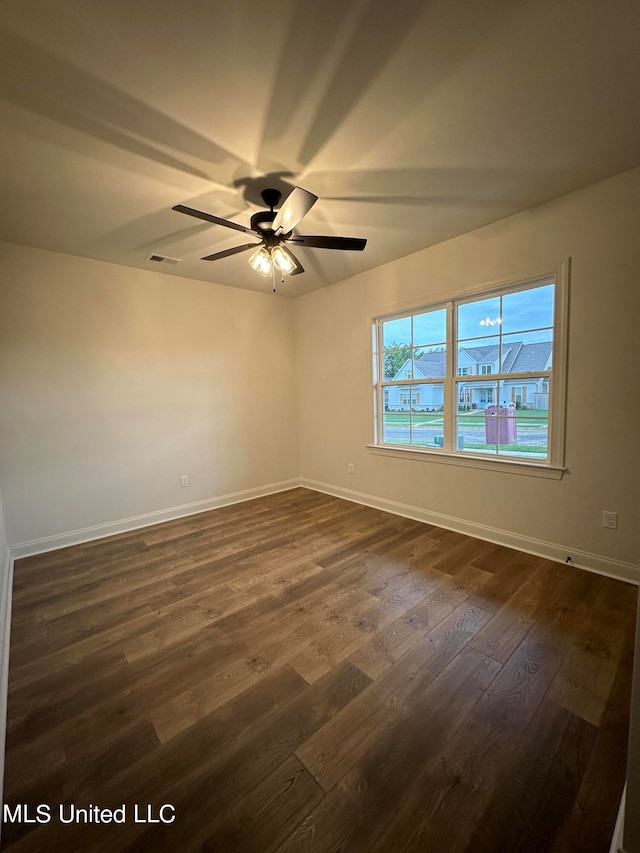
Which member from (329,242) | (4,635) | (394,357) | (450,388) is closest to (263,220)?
(329,242)

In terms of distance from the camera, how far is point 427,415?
11.8 ft

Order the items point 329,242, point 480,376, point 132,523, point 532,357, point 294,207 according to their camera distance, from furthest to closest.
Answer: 1. point 132,523
2. point 480,376
3. point 532,357
4. point 329,242
5. point 294,207

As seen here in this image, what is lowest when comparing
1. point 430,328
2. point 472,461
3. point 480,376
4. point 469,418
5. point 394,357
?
point 472,461

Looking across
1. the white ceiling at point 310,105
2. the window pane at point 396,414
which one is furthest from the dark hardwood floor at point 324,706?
the white ceiling at point 310,105

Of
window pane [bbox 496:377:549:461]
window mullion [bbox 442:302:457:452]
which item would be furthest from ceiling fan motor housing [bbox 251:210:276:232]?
window pane [bbox 496:377:549:461]

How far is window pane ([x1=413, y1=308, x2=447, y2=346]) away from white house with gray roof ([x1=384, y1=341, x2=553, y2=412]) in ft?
0.44

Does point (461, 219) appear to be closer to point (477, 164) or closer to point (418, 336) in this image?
point (477, 164)

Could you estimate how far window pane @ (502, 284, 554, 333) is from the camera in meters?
2.70

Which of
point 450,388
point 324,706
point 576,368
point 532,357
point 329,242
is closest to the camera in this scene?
point 324,706

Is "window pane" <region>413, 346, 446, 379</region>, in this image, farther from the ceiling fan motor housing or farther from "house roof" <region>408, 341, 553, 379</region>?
the ceiling fan motor housing

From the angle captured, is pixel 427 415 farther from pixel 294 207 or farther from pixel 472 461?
pixel 294 207

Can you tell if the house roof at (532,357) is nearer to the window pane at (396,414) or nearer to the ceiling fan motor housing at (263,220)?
the window pane at (396,414)

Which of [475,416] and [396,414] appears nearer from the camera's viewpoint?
[475,416]

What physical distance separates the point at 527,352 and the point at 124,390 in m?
3.88
